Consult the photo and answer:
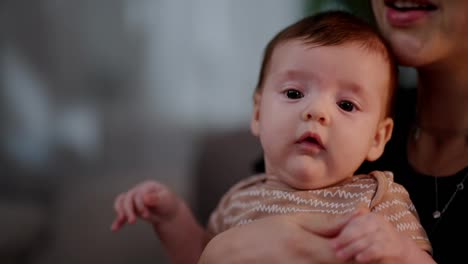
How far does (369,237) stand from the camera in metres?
0.83

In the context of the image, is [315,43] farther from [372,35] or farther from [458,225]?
[458,225]

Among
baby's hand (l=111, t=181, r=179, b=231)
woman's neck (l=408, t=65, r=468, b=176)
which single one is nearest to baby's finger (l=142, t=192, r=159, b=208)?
baby's hand (l=111, t=181, r=179, b=231)

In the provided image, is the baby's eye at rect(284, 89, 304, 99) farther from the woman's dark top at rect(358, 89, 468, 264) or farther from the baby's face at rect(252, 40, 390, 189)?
the woman's dark top at rect(358, 89, 468, 264)

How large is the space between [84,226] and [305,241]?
4.49 feet

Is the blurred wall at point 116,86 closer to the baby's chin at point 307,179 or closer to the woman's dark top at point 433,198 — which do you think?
the woman's dark top at point 433,198

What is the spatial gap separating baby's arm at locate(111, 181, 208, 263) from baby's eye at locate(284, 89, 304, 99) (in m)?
0.36

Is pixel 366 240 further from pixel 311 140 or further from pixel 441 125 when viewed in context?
pixel 441 125

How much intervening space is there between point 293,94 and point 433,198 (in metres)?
0.36

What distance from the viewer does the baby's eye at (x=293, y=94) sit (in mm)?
1045

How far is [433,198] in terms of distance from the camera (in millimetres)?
1179

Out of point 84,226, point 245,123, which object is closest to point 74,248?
point 84,226

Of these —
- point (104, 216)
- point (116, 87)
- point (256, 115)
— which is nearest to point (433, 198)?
point (256, 115)

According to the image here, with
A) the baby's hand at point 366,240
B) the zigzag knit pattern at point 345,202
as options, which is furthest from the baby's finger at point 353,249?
Answer: the zigzag knit pattern at point 345,202

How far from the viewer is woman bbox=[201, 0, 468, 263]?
94cm
